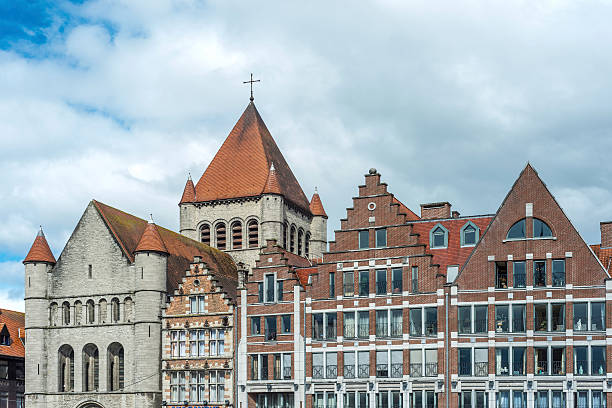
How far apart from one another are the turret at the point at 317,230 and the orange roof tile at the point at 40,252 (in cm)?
2634

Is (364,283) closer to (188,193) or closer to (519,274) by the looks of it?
(519,274)

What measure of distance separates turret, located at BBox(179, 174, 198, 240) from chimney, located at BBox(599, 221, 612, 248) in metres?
38.3

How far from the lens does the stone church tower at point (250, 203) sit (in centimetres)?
7788

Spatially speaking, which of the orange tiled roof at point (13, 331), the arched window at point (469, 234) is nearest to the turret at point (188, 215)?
the orange tiled roof at point (13, 331)

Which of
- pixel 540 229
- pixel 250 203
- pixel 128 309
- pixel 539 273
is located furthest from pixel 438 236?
pixel 250 203

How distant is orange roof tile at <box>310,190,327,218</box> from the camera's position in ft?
278

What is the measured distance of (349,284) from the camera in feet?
167

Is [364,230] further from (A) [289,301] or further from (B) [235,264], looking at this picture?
(B) [235,264]

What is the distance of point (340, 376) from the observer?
165 feet

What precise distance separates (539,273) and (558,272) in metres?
0.93

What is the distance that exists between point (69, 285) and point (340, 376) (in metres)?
20.1

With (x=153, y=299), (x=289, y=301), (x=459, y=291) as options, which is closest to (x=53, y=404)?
(x=153, y=299)

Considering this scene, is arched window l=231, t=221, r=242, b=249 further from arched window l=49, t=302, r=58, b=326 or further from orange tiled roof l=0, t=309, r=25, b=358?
arched window l=49, t=302, r=58, b=326

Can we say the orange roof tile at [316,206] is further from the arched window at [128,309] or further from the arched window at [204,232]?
the arched window at [128,309]
